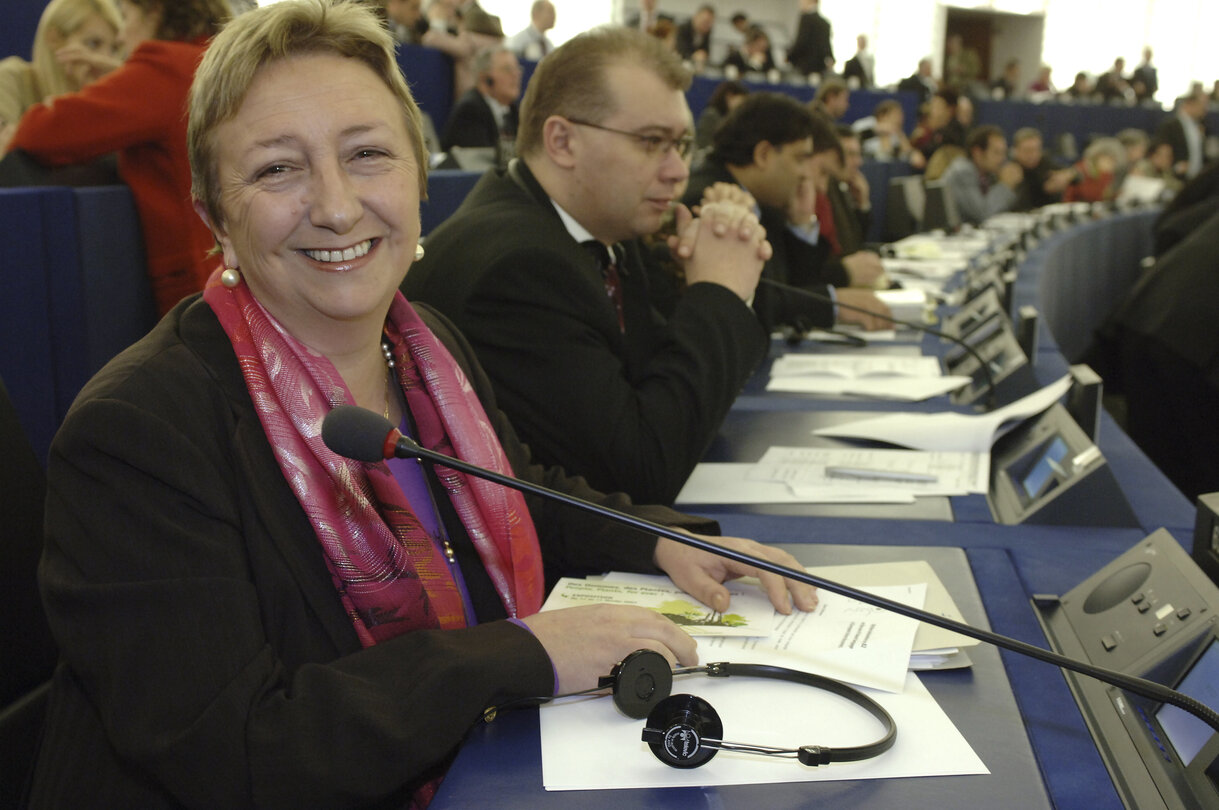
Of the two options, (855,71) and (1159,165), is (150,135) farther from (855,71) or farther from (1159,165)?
(1159,165)

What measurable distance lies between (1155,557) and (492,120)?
15.9 ft

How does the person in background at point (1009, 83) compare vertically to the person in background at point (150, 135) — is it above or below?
below

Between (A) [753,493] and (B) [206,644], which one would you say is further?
(A) [753,493]

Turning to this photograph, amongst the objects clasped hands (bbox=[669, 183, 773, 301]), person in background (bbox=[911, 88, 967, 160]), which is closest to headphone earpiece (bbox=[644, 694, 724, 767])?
clasped hands (bbox=[669, 183, 773, 301])

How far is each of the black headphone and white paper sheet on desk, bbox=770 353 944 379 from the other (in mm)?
1525

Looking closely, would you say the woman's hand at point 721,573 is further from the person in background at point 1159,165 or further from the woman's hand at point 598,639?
the person in background at point 1159,165

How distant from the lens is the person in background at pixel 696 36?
33.8ft

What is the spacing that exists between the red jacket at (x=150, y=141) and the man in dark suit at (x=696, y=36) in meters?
8.37

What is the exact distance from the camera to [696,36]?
412 inches

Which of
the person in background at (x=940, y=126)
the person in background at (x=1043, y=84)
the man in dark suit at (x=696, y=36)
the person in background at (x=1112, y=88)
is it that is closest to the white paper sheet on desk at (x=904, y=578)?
the man in dark suit at (x=696, y=36)

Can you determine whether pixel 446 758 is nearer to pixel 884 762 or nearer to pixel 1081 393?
pixel 884 762

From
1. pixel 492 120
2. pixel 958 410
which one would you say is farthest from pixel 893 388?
pixel 492 120

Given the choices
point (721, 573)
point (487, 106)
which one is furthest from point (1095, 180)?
point (721, 573)

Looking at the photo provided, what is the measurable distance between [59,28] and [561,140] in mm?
1688
